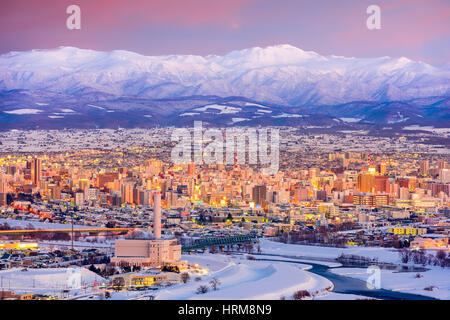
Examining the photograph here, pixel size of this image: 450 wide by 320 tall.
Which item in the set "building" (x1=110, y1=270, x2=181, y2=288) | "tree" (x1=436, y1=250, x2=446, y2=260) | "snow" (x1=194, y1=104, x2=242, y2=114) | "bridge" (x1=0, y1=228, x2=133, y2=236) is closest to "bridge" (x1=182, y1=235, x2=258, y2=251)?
"bridge" (x1=0, y1=228, x2=133, y2=236)

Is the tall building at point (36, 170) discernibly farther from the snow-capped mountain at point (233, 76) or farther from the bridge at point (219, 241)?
the bridge at point (219, 241)

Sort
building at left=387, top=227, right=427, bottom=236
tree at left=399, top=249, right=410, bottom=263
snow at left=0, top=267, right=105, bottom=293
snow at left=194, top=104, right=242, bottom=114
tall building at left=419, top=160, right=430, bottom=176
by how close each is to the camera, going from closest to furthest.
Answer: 1. snow at left=0, top=267, right=105, bottom=293
2. tree at left=399, top=249, right=410, bottom=263
3. building at left=387, top=227, right=427, bottom=236
4. tall building at left=419, top=160, right=430, bottom=176
5. snow at left=194, top=104, right=242, bottom=114

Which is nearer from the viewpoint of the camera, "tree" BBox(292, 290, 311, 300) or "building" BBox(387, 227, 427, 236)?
"tree" BBox(292, 290, 311, 300)

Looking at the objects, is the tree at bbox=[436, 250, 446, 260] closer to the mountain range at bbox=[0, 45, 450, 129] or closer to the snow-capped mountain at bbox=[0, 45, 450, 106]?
the snow-capped mountain at bbox=[0, 45, 450, 106]

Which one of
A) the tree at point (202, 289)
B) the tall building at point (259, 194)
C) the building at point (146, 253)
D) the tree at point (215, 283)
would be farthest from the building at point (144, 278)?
the tall building at point (259, 194)

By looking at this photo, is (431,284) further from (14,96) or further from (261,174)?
Answer: (14,96)

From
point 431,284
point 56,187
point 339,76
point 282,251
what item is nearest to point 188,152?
point 339,76

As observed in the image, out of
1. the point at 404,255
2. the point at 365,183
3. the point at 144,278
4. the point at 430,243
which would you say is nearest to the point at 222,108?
the point at 365,183
